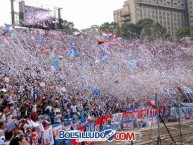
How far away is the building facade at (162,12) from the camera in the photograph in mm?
122875

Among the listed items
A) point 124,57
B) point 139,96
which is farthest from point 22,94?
point 124,57

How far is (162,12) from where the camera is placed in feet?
441

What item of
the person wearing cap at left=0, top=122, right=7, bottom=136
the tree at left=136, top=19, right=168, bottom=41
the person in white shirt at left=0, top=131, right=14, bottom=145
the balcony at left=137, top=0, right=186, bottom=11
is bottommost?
the person in white shirt at left=0, top=131, right=14, bottom=145

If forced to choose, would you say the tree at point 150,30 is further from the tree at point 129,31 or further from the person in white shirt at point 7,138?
the person in white shirt at point 7,138

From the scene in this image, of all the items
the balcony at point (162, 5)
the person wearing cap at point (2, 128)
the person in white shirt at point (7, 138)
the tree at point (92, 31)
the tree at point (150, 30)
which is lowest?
the person in white shirt at point (7, 138)

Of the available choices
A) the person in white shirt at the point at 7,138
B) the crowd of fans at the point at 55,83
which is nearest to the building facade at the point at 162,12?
the crowd of fans at the point at 55,83

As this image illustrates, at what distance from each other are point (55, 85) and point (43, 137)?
371 inches

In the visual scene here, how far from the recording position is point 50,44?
109 ft

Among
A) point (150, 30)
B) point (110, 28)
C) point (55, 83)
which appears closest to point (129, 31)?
point (110, 28)

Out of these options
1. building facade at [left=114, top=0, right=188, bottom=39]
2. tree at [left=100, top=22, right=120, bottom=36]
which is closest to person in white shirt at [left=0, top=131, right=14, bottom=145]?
tree at [left=100, top=22, right=120, bottom=36]

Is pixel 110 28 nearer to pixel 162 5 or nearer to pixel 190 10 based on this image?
pixel 162 5

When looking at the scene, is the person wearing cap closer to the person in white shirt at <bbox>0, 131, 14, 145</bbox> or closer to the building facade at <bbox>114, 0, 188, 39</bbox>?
the person in white shirt at <bbox>0, 131, 14, 145</bbox>

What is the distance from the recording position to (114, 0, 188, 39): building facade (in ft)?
403

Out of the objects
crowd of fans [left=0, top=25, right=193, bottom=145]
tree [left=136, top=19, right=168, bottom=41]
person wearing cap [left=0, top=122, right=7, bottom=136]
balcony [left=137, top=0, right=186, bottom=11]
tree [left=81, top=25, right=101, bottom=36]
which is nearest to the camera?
person wearing cap [left=0, top=122, right=7, bottom=136]
